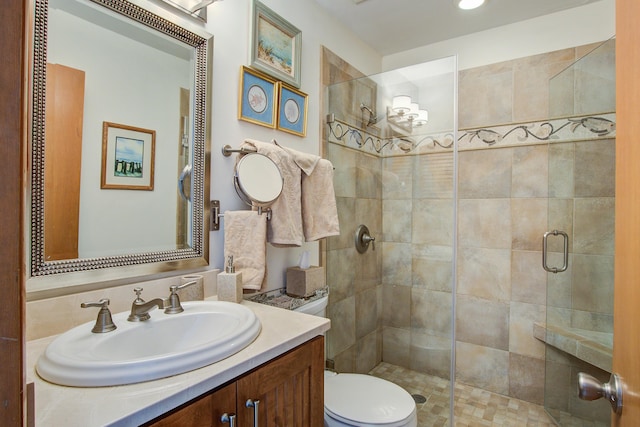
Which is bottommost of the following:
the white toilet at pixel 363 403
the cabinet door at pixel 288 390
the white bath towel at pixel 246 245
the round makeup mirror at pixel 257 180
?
the white toilet at pixel 363 403

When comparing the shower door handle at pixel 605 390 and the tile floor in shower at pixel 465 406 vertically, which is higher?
the shower door handle at pixel 605 390

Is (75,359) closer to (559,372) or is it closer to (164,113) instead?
(164,113)

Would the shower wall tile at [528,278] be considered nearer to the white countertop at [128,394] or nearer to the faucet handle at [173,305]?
the white countertop at [128,394]

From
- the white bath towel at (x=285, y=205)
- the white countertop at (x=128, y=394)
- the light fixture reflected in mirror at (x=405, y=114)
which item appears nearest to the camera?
the white countertop at (x=128, y=394)

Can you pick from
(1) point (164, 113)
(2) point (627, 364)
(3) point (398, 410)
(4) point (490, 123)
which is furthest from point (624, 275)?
(4) point (490, 123)

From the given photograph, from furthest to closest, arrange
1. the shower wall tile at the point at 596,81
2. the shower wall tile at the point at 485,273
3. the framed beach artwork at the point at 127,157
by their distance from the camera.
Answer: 1. the shower wall tile at the point at 485,273
2. the shower wall tile at the point at 596,81
3. the framed beach artwork at the point at 127,157

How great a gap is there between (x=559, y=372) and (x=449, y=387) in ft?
2.22

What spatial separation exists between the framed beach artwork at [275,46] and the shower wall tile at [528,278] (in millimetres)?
1814

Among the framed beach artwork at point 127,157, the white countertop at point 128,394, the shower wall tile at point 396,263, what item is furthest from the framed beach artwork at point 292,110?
the white countertop at point 128,394

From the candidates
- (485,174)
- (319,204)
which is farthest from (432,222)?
(319,204)

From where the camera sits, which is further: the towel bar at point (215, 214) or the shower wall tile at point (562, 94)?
the shower wall tile at point (562, 94)

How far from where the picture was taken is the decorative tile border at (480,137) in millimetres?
1916

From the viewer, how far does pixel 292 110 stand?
1.78 metres

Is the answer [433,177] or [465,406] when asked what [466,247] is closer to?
[433,177]
